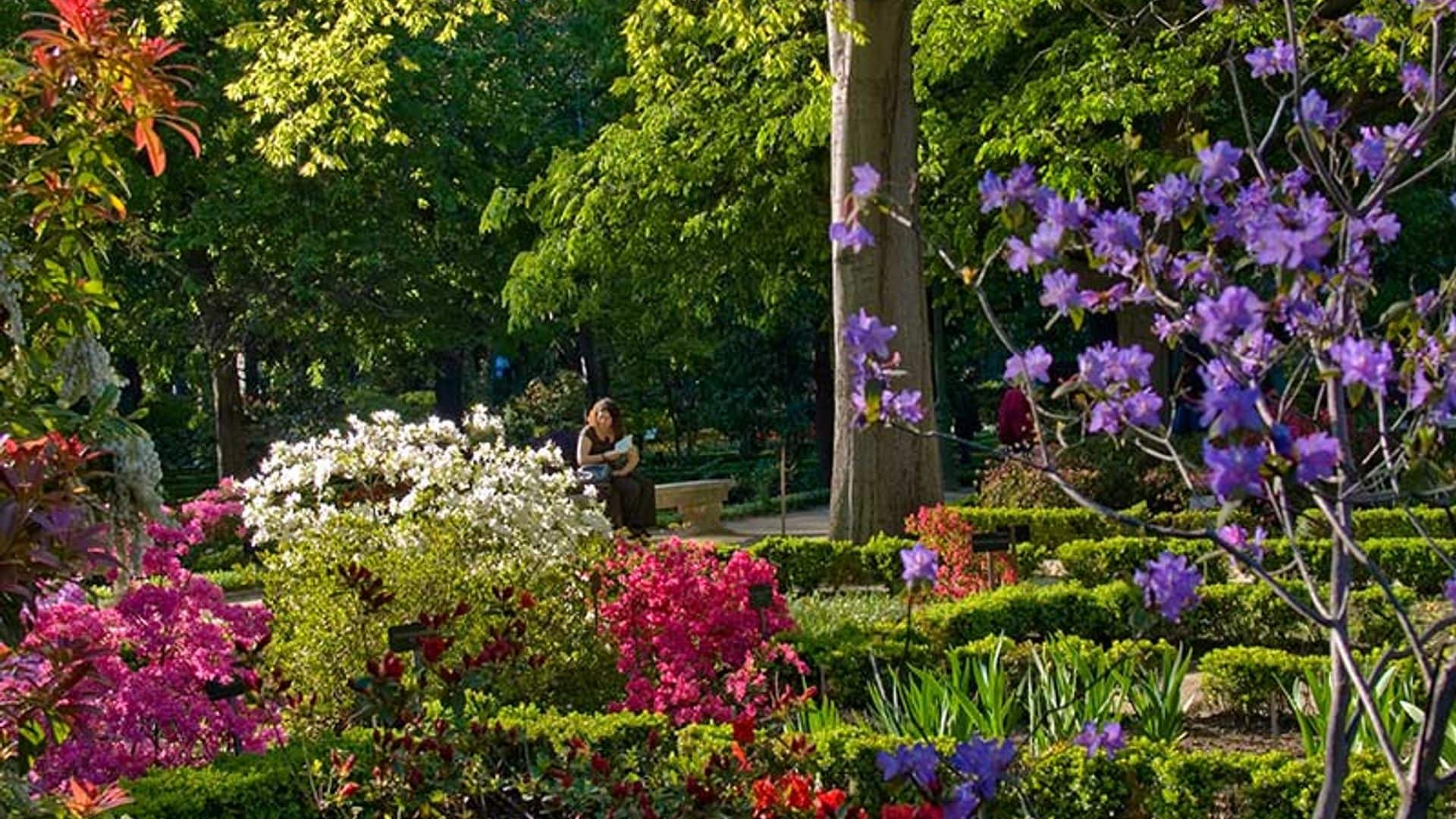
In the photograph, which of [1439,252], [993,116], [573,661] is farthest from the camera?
[1439,252]

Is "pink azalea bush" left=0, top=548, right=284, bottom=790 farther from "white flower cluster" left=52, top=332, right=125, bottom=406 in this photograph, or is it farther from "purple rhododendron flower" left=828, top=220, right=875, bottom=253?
"purple rhododendron flower" left=828, top=220, right=875, bottom=253

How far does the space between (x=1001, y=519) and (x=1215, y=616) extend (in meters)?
4.00

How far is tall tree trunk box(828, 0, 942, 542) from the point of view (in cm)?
1280

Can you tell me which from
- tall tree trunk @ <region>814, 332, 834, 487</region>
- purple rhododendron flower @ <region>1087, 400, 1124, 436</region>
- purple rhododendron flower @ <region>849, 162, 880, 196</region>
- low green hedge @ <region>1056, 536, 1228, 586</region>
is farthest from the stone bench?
purple rhododendron flower @ <region>1087, 400, 1124, 436</region>

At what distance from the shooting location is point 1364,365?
2.72 metres

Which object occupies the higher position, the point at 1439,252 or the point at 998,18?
the point at 998,18

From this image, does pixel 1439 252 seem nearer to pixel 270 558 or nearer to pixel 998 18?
pixel 998 18

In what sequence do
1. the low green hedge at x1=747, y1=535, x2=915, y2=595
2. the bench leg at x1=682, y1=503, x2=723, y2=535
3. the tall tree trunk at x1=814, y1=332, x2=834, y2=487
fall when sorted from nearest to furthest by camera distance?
the low green hedge at x1=747, y1=535, x2=915, y2=595
the bench leg at x1=682, y1=503, x2=723, y2=535
the tall tree trunk at x1=814, y1=332, x2=834, y2=487

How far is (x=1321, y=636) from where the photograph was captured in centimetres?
932

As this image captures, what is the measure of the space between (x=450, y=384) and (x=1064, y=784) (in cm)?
2647

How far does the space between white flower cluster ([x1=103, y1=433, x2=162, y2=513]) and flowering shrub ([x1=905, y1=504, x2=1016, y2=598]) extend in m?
6.97

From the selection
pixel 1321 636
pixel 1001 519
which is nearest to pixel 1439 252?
pixel 1001 519

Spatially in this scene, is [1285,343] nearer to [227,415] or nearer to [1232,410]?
[1232,410]

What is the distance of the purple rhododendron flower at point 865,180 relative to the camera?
3.08 meters
